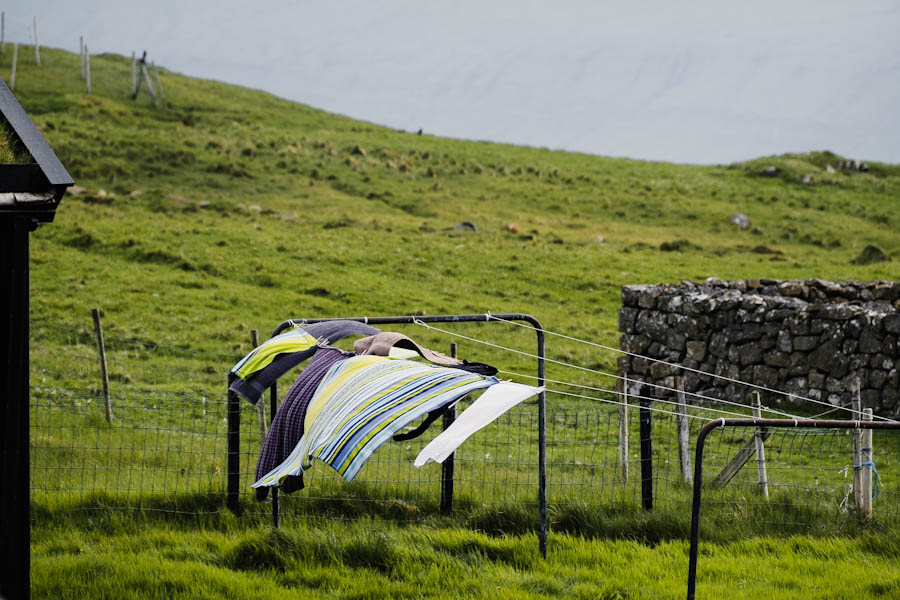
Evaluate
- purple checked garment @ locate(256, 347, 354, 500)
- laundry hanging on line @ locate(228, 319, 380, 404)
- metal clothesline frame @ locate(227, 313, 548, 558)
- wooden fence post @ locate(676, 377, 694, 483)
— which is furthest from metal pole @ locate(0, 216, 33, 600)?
wooden fence post @ locate(676, 377, 694, 483)

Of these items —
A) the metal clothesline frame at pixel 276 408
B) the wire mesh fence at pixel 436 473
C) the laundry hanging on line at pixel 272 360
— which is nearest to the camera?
the laundry hanging on line at pixel 272 360

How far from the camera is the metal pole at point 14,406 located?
456 cm

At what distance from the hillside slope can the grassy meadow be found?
0.16m

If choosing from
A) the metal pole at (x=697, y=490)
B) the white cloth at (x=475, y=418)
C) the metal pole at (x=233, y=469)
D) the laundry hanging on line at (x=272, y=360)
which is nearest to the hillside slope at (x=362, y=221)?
the metal pole at (x=233, y=469)

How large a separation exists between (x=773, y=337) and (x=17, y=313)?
42.6ft

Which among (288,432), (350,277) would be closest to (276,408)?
(288,432)

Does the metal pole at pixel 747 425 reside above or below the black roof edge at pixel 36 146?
below

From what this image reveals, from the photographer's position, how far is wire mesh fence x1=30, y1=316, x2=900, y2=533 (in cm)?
805

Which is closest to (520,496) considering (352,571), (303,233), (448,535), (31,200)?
(448,535)

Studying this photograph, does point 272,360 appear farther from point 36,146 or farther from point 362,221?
point 362,221

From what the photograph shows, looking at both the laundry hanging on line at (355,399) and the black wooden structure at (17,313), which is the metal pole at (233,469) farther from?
the black wooden structure at (17,313)

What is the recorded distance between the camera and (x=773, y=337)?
1473 cm

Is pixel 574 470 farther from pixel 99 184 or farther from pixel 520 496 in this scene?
pixel 99 184

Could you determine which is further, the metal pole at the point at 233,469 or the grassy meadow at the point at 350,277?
the metal pole at the point at 233,469
